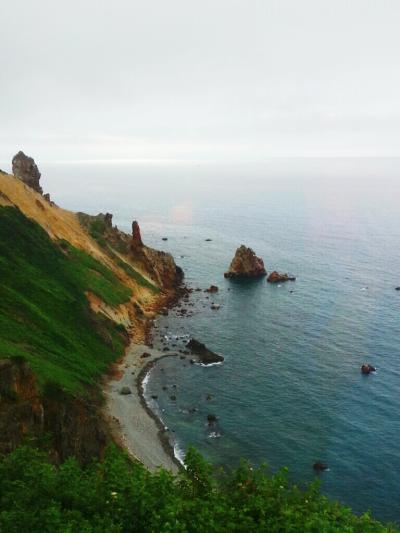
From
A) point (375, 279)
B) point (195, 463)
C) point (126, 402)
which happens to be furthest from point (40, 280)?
point (375, 279)

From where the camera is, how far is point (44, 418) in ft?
170

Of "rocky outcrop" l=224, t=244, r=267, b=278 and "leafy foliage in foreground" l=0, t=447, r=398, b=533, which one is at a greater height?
"rocky outcrop" l=224, t=244, r=267, b=278

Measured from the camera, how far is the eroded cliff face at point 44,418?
147 ft

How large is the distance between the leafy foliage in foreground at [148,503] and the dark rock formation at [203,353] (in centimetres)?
6214

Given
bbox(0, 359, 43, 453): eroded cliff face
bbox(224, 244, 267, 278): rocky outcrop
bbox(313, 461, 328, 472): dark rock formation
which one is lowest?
bbox(313, 461, 328, 472): dark rock formation

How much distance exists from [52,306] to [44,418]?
38.1 meters

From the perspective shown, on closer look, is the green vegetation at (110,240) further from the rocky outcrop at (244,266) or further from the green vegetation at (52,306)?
the rocky outcrop at (244,266)

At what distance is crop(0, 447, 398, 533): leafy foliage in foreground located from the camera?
22.0 meters

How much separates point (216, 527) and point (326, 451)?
156 feet

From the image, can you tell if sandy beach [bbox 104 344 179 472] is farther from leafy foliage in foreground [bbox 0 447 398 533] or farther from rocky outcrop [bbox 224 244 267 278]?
rocky outcrop [bbox 224 244 267 278]

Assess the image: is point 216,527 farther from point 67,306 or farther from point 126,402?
point 67,306

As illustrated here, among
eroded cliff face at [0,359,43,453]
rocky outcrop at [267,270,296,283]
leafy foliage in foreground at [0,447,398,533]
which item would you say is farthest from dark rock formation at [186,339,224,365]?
leafy foliage in foreground at [0,447,398,533]

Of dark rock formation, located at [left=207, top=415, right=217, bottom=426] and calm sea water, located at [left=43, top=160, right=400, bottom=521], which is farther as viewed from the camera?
dark rock formation, located at [left=207, top=415, right=217, bottom=426]

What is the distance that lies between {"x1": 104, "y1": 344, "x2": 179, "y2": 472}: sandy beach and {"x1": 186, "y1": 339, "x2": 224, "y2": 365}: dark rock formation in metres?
10.7
